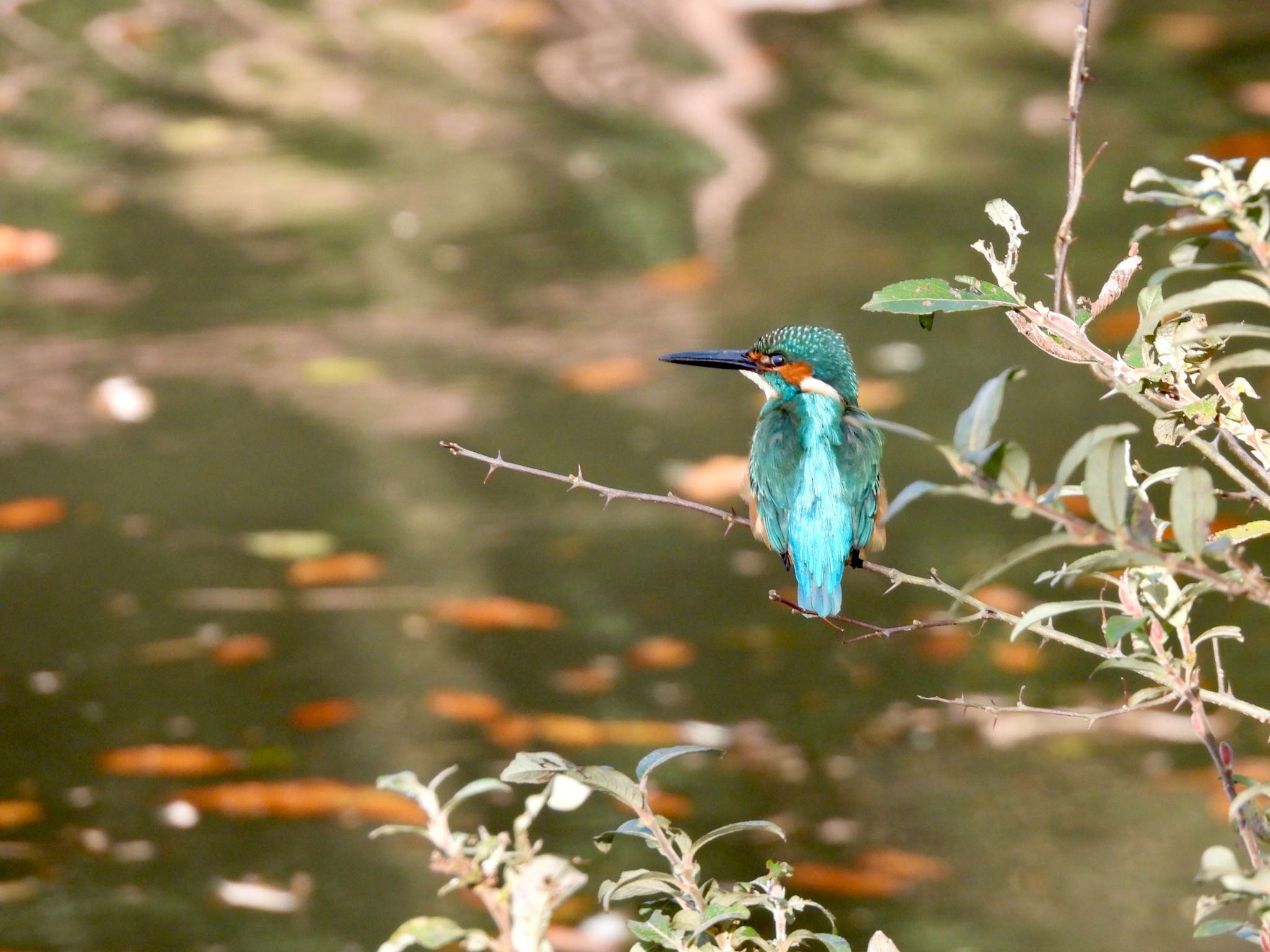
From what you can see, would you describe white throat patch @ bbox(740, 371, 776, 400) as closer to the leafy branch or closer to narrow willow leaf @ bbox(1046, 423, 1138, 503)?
the leafy branch

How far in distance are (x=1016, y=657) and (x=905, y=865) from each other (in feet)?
2.54

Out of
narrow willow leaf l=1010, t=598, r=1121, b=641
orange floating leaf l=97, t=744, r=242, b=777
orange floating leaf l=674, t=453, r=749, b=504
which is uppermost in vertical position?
orange floating leaf l=674, t=453, r=749, b=504

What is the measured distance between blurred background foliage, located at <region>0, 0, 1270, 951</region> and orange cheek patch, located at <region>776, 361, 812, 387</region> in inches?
49.1

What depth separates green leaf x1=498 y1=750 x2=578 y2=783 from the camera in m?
1.29

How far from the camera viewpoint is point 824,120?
6.45 metres

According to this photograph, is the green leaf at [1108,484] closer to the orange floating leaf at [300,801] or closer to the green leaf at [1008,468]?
the green leaf at [1008,468]

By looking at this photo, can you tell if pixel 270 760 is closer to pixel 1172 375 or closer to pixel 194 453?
pixel 194 453

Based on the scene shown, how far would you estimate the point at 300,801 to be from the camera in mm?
3395

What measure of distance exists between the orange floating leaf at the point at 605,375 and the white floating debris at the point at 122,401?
134 cm

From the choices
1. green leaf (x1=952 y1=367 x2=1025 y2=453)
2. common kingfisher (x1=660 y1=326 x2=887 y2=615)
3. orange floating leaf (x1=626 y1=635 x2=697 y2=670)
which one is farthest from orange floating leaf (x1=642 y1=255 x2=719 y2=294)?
green leaf (x1=952 y1=367 x2=1025 y2=453)

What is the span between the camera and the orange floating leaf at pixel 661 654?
380 cm

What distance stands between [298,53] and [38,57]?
120cm

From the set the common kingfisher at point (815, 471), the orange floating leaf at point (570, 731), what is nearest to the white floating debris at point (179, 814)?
the orange floating leaf at point (570, 731)

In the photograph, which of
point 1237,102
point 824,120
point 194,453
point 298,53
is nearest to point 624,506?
point 194,453
